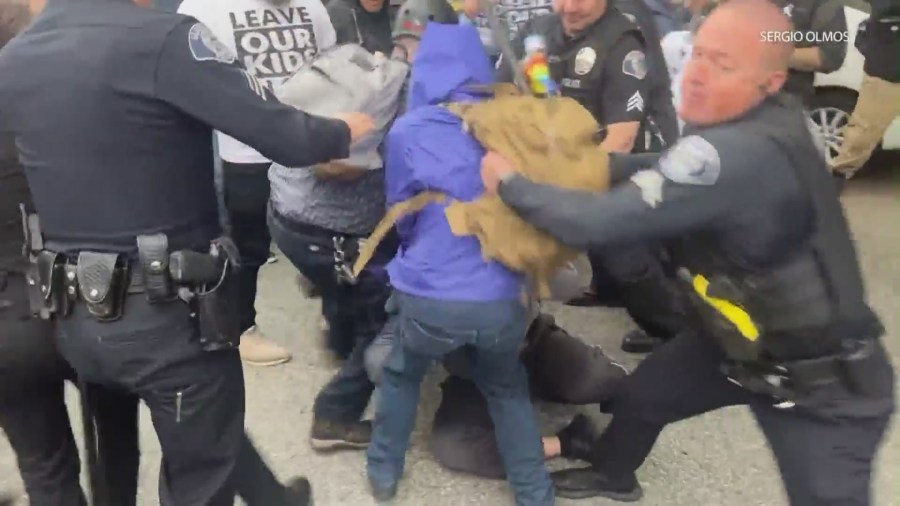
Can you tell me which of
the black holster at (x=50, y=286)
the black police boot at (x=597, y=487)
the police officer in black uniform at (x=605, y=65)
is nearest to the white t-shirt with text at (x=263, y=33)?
the police officer in black uniform at (x=605, y=65)

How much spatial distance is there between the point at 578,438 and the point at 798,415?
41.5 inches

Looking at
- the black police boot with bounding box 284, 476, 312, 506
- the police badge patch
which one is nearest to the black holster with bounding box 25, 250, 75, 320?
the black police boot with bounding box 284, 476, 312, 506

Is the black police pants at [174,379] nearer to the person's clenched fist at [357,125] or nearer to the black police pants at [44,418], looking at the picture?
the black police pants at [44,418]

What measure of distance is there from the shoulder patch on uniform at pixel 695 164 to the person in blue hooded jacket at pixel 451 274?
0.56 metres

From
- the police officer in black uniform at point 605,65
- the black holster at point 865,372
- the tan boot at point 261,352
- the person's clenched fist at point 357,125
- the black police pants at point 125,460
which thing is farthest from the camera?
the tan boot at point 261,352

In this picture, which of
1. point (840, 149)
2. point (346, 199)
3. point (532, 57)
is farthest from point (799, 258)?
point (840, 149)

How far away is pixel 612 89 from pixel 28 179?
1945 mm

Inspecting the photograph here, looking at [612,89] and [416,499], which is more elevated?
[612,89]

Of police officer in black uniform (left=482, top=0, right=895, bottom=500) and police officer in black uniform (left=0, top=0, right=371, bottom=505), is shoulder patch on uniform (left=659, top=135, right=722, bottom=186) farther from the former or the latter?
police officer in black uniform (left=0, top=0, right=371, bottom=505)

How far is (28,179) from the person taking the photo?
1830 mm

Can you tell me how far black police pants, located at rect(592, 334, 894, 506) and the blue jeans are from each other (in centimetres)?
34

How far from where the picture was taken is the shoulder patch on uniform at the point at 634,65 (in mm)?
3072

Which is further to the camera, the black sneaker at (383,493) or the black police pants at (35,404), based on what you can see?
the black sneaker at (383,493)

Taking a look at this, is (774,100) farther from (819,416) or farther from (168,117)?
(168,117)
